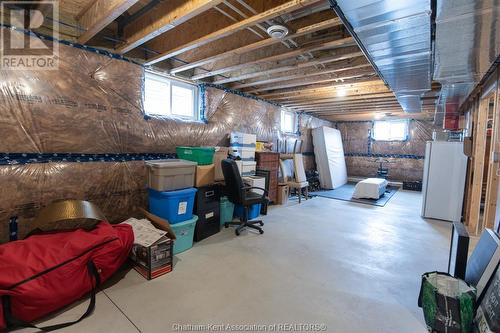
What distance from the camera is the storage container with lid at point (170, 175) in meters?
2.52

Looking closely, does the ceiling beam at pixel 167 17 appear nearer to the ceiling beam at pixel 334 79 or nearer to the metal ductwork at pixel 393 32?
the metal ductwork at pixel 393 32

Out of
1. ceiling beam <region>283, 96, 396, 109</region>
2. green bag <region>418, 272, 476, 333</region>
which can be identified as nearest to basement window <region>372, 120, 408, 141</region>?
ceiling beam <region>283, 96, 396, 109</region>

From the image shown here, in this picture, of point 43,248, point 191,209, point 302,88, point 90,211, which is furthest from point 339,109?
point 43,248

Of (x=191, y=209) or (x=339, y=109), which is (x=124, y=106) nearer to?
(x=191, y=209)

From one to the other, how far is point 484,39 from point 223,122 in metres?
3.36

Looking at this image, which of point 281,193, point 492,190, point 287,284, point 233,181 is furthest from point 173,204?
point 492,190

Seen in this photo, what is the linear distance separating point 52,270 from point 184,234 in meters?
1.21

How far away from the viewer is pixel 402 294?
76.9 inches

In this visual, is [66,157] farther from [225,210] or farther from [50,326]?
[225,210]

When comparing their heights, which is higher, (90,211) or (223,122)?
(223,122)

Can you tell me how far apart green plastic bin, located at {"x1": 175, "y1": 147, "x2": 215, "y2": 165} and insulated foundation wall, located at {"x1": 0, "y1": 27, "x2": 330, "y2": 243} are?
420 mm

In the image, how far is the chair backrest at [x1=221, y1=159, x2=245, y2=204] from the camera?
2.89 metres

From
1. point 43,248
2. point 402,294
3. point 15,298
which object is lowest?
point 402,294

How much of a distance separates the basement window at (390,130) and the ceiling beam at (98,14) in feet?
27.1
